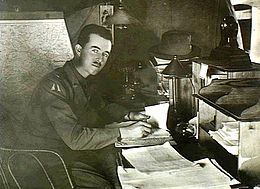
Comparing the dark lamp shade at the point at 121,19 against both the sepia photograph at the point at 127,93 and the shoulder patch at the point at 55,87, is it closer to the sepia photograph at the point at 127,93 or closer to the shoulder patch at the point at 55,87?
the sepia photograph at the point at 127,93

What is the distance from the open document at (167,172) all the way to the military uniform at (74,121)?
0.06 metres

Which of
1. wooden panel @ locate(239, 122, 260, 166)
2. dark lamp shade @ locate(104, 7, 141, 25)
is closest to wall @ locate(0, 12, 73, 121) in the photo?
dark lamp shade @ locate(104, 7, 141, 25)

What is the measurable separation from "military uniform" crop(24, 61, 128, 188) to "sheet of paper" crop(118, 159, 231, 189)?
0.07m

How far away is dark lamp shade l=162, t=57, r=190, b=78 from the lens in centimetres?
111

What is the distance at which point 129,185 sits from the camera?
3.03 feet

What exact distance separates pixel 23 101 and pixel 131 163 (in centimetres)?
31

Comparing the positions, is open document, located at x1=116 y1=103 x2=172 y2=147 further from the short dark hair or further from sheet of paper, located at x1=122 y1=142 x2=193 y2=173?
the short dark hair

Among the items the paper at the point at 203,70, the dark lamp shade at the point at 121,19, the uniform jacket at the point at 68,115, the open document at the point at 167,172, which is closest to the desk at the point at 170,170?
the open document at the point at 167,172

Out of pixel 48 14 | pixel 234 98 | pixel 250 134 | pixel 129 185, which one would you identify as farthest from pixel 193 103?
pixel 48 14

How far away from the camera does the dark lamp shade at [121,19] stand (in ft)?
3.38

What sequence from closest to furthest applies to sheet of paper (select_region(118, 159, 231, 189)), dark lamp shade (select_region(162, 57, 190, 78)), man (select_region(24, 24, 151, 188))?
sheet of paper (select_region(118, 159, 231, 189))
man (select_region(24, 24, 151, 188))
dark lamp shade (select_region(162, 57, 190, 78))

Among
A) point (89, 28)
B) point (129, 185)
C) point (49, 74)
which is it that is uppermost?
point (89, 28)

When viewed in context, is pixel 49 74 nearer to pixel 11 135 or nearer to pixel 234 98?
pixel 11 135

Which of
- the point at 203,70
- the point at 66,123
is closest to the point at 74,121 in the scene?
the point at 66,123
